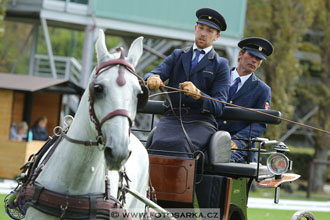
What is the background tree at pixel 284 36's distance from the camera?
73.7ft


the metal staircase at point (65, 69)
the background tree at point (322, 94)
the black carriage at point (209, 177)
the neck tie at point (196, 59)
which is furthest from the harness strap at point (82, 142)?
the background tree at point (322, 94)

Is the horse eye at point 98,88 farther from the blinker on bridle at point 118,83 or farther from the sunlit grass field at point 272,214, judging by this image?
the sunlit grass field at point 272,214

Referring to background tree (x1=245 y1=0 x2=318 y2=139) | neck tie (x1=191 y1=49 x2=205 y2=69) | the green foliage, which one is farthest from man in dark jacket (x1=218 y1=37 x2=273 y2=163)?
the green foliage

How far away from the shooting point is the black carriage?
18.2 ft

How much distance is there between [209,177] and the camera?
579cm

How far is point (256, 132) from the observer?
680 centimetres

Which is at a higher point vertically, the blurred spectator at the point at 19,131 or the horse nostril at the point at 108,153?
the horse nostril at the point at 108,153

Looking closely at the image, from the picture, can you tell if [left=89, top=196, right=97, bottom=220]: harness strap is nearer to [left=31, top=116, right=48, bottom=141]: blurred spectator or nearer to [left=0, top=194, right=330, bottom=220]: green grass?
[left=0, top=194, right=330, bottom=220]: green grass

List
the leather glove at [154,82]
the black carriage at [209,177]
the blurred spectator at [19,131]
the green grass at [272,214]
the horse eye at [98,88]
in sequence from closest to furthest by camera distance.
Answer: the horse eye at [98,88], the leather glove at [154,82], the black carriage at [209,177], the green grass at [272,214], the blurred spectator at [19,131]

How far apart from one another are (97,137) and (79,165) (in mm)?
337

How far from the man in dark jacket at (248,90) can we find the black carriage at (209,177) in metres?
0.47

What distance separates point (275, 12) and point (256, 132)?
655 inches

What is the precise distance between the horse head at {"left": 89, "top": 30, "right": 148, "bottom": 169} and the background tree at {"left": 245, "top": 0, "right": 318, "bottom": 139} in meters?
18.3

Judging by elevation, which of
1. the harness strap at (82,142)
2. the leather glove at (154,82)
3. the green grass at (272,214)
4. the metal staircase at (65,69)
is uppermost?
the metal staircase at (65,69)
